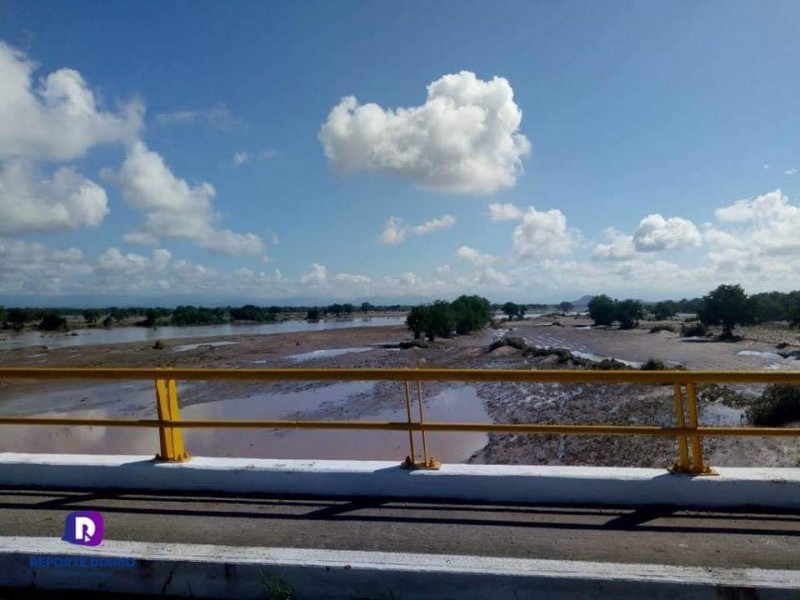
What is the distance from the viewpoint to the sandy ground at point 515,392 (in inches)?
483

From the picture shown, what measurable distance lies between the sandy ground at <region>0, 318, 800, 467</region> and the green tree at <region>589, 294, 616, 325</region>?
2825 centimetres

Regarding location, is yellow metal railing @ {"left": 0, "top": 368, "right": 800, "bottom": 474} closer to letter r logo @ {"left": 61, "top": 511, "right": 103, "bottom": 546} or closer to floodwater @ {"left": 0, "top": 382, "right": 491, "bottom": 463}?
letter r logo @ {"left": 61, "top": 511, "right": 103, "bottom": 546}

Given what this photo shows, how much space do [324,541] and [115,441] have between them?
13.9 m

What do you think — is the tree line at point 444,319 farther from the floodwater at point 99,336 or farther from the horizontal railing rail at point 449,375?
the horizontal railing rail at point 449,375

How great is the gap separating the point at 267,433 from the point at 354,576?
13.7 metres

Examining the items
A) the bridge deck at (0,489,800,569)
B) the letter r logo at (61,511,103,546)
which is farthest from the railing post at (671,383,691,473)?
the letter r logo at (61,511,103,546)

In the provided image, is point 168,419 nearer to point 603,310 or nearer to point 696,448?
point 696,448

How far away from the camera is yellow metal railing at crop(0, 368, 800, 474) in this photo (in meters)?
4.45

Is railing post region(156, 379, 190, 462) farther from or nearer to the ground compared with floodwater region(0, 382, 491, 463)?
farther from the ground

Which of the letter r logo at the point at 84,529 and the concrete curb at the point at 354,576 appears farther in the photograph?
the letter r logo at the point at 84,529

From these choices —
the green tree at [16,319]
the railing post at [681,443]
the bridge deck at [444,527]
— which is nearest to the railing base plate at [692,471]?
the railing post at [681,443]

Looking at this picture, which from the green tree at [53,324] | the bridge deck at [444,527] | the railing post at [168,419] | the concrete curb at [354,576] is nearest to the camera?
the concrete curb at [354,576]

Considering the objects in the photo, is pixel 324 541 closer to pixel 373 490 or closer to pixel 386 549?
pixel 386 549

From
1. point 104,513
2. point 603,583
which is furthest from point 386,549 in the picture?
point 104,513
